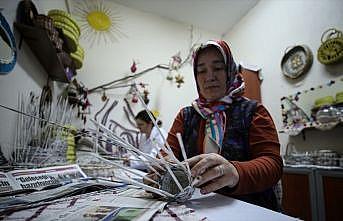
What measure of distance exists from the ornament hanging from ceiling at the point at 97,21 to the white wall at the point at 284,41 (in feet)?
5.75

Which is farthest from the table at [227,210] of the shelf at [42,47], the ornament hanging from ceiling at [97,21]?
the ornament hanging from ceiling at [97,21]

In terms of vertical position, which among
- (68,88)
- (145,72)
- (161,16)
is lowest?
(68,88)

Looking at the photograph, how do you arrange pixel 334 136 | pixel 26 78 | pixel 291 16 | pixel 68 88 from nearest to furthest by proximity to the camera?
pixel 26 78, pixel 334 136, pixel 68 88, pixel 291 16

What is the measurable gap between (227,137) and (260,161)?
160mm

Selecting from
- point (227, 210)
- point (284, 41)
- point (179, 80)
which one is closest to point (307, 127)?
point (284, 41)

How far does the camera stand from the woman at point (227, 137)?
411 millimetres

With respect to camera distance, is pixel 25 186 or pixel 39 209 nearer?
pixel 39 209

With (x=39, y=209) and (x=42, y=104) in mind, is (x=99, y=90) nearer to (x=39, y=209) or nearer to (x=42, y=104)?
(x=42, y=104)

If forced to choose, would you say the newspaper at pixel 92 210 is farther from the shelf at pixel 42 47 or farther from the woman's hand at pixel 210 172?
the shelf at pixel 42 47

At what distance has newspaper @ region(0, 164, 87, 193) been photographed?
0.47m

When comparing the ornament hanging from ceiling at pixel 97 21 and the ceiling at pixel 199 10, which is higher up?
the ceiling at pixel 199 10

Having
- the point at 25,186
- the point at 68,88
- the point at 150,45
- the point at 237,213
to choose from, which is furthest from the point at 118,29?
the point at 237,213

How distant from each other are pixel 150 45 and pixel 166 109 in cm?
92

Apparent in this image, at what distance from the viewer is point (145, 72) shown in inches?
105
